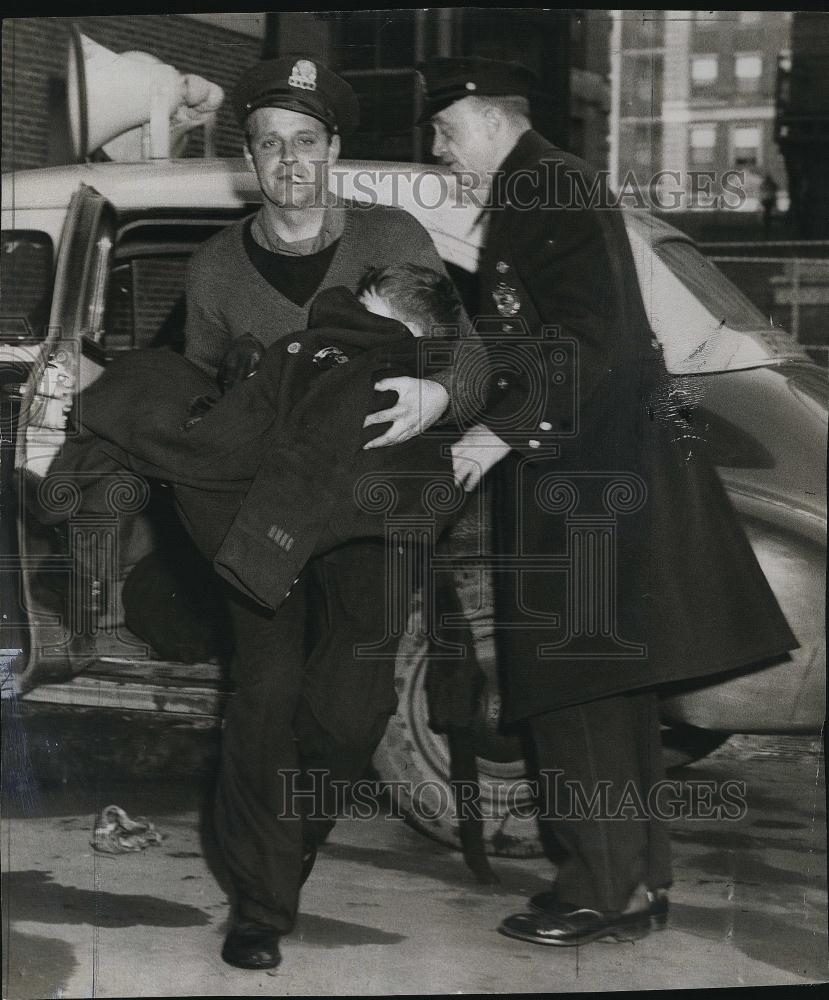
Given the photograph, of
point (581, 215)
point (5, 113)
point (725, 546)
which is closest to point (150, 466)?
point (5, 113)

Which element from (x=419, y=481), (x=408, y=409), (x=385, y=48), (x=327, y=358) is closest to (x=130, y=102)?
(x=385, y=48)

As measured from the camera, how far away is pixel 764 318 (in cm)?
412

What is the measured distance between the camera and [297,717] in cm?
421

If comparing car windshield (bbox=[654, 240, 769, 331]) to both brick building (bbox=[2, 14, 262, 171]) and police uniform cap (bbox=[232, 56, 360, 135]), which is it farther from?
brick building (bbox=[2, 14, 262, 171])

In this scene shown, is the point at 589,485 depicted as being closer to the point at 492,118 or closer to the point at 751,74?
the point at 492,118

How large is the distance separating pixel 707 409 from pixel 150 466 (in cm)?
172

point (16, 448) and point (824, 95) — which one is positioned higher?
point (824, 95)

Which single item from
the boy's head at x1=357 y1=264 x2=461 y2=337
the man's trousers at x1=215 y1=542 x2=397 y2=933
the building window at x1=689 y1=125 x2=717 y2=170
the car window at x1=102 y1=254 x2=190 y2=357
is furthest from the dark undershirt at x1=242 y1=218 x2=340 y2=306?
the building window at x1=689 y1=125 x2=717 y2=170

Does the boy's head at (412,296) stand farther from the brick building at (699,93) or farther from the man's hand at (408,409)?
the brick building at (699,93)

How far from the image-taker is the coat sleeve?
4.10m

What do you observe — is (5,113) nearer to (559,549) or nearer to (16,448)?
(16,448)

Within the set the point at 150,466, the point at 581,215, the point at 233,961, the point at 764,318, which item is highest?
the point at 581,215

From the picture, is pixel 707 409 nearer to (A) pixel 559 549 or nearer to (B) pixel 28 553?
(A) pixel 559 549

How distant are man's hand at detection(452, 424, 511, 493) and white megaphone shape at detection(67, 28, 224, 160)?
1.26 metres
